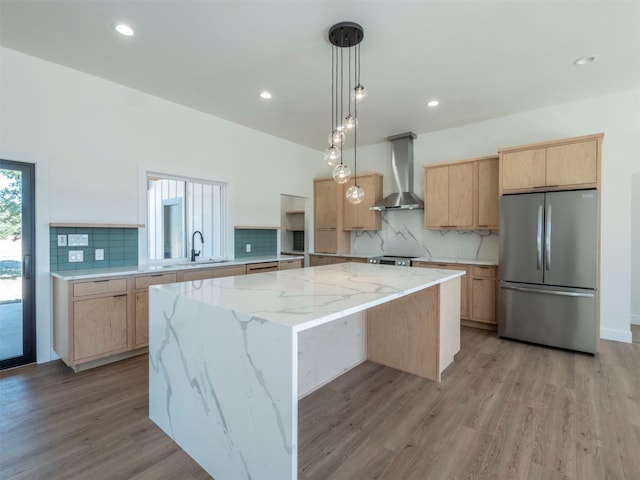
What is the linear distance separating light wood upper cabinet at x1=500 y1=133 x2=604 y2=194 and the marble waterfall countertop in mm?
1705

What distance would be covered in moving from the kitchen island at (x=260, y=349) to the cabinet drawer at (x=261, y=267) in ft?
5.10

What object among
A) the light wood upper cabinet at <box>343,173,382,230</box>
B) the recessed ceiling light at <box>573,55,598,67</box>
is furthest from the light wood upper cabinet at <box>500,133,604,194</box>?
the light wood upper cabinet at <box>343,173,382,230</box>

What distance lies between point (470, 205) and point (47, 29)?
481 centimetres

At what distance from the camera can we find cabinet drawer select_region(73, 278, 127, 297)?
2.70 metres

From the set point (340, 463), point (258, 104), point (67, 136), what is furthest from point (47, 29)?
point (340, 463)

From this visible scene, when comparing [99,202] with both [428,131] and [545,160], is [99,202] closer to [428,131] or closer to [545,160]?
[428,131]

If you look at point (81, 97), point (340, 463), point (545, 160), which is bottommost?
point (340, 463)

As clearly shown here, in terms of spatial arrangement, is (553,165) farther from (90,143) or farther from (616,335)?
(90,143)

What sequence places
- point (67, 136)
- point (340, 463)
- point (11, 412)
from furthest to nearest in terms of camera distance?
1. point (67, 136)
2. point (11, 412)
3. point (340, 463)

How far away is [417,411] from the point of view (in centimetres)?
220

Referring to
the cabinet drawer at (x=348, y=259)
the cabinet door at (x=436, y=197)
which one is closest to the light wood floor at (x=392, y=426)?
the cabinet door at (x=436, y=197)

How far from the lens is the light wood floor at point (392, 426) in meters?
1.66

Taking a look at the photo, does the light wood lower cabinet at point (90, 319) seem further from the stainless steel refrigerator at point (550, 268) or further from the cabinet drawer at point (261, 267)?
the stainless steel refrigerator at point (550, 268)

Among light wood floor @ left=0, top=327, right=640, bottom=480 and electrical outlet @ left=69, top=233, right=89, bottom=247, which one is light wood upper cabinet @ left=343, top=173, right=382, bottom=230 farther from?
electrical outlet @ left=69, top=233, right=89, bottom=247
